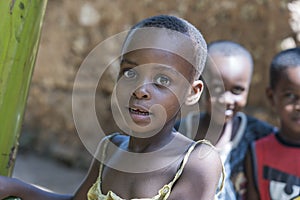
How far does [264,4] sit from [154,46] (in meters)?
2.29

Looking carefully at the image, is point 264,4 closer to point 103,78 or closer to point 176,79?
point 103,78

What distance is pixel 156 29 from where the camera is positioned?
5.08 ft

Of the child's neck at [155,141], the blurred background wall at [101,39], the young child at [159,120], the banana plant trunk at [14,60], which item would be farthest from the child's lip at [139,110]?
the blurred background wall at [101,39]

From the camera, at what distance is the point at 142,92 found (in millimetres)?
1483

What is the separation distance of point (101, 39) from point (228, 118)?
2123 millimetres

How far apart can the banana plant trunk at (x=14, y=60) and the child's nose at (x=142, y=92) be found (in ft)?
1.10

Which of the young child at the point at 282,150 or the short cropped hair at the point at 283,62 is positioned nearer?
the young child at the point at 282,150

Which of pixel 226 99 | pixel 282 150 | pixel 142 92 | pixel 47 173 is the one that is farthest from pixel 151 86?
pixel 47 173

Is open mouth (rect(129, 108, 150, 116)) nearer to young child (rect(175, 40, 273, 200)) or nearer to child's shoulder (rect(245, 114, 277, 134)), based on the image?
young child (rect(175, 40, 273, 200))

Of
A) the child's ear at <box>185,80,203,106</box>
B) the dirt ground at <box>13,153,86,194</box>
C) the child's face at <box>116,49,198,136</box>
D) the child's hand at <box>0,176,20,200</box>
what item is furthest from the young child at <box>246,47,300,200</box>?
the dirt ground at <box>13,153,86,194</box>

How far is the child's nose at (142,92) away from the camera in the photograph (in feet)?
4.87

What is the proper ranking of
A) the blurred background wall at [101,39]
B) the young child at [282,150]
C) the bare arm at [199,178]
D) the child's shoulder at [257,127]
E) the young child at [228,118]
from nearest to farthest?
the bare arm at [199,178], the young child at [282,150], the young child at [228,118], the child's shoulder at [257,127], the blurred background wall at [101,39]

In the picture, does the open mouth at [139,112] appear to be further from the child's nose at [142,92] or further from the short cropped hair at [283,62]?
the short cropped hair at [283,62]

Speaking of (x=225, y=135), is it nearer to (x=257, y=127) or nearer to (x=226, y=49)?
(x=257, y=127)
